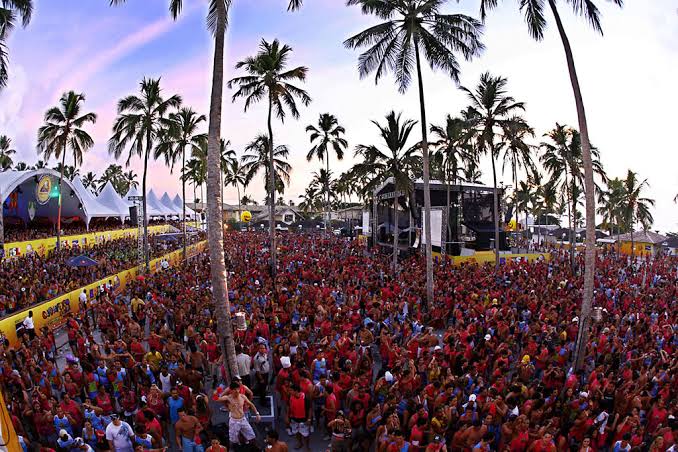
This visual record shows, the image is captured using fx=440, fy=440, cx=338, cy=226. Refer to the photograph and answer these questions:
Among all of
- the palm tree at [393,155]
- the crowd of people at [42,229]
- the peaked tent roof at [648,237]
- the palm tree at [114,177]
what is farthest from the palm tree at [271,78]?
the palm tree at [114,177]

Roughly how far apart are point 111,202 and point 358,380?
47218mm

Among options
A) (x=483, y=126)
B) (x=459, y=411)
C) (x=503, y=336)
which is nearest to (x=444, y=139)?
(x=483, y=126)

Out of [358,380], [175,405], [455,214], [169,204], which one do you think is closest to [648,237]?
[455,214]

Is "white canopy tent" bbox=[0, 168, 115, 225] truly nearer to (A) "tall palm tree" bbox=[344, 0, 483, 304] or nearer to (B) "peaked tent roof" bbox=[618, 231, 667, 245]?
(A) "tall palm tree" bbox=[344, 0, 483, 304]

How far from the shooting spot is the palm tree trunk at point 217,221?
9320 millimetres

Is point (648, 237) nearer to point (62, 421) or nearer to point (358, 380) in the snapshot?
point (358, 380)

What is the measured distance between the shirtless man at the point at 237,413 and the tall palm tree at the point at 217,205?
5.66 ft

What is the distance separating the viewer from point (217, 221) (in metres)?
9.59

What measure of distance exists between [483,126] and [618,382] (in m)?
18.5

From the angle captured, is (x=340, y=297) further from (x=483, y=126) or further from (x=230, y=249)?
(x=230, y=249)

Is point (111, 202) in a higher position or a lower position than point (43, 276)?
higher

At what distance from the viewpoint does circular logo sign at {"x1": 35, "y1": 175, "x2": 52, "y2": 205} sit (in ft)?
116

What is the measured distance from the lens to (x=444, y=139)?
30.5 m

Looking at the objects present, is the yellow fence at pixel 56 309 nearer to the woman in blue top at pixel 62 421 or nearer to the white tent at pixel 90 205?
the woman in blue top at pixel 62 421
